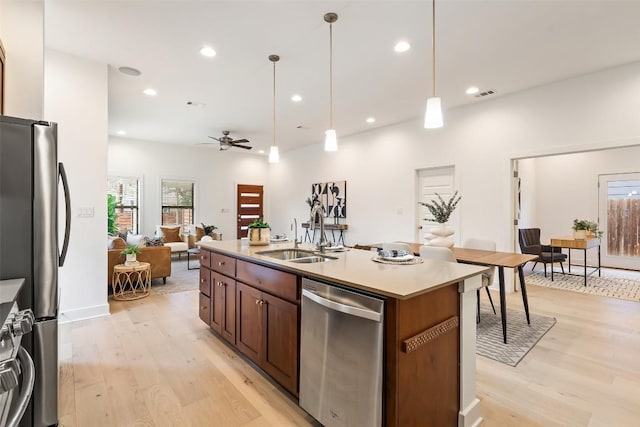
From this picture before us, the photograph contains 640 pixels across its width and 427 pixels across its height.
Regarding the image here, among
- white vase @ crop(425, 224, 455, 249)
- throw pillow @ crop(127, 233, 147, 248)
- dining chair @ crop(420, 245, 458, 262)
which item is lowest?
throw pillow @ crop(127, 233, 147, 248)

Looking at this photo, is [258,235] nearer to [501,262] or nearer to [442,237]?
[442,237]

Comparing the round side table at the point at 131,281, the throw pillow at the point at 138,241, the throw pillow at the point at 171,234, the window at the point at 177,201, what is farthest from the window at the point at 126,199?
the round side table at the point at 131,281

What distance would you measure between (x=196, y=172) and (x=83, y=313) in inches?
214

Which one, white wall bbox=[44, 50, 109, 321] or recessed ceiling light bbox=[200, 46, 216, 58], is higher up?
recessed ceiling light bbox=[200, 46, 216, 58]

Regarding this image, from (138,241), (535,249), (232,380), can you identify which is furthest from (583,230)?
(138,241)

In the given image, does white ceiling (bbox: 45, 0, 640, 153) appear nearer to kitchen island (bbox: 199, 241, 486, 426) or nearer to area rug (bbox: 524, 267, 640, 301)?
kitchen island (bbox: 199, 241, 486, 426)

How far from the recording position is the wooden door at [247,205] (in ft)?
29.9

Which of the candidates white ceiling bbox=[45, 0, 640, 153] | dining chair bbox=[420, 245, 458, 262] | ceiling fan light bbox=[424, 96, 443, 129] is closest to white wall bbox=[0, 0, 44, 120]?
white ceiling bbox=[45, 0, 640, 153]

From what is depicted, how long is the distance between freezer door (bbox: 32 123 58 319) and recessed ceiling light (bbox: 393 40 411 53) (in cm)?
308

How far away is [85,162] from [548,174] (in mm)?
8929

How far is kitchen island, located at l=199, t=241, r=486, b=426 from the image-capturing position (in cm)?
139

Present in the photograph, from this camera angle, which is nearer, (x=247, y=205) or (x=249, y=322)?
(x=249, y=322)

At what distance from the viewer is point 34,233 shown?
142 centimetres

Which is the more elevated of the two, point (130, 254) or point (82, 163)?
point (82, 163)
